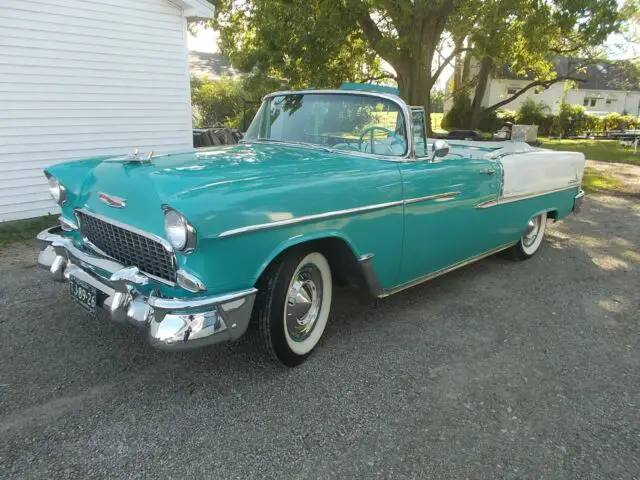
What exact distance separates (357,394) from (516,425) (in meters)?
0.81

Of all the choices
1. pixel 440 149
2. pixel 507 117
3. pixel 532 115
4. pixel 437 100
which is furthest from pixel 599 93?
pixel 440 149

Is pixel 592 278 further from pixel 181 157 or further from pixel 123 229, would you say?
pixel 123 229

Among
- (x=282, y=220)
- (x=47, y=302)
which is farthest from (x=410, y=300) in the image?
(x=47, y=302)

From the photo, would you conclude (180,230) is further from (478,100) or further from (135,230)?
(478,100)

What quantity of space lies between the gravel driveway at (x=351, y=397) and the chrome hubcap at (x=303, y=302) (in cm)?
22

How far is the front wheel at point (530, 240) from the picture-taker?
5246 millimetres

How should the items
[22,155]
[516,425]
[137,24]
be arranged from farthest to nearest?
[137,24]
[22,155]
[516,425]

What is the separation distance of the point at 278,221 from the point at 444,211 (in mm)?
1568

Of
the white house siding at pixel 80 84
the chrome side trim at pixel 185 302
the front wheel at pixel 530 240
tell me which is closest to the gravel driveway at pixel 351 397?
the chrome side trim at pixel 185 302

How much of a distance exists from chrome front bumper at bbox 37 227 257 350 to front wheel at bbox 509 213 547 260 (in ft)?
11.8

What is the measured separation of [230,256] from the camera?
2.45 meters

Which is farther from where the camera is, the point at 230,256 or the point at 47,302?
the point at 47,302

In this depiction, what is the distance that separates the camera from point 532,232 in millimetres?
5438

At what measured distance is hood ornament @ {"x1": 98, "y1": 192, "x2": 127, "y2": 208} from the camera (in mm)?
2717
